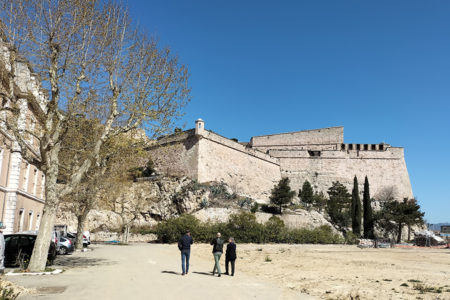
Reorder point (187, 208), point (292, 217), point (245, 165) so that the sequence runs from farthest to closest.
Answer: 1. point (245, 165)
2. point (292, 217)
3. point (187, 208)

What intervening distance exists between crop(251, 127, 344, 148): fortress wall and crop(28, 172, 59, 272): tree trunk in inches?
2220

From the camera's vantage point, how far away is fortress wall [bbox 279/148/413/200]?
61.6m

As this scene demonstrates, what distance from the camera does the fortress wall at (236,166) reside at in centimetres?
4538

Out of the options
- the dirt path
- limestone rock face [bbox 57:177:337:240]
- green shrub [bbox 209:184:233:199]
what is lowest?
the dirt path

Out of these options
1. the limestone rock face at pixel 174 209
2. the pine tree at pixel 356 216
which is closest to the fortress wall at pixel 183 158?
the limestone rock face at pixel 174 209

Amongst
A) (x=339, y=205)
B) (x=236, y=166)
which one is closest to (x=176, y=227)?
(x=236, y=166)

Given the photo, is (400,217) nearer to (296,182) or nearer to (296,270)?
(296,182)

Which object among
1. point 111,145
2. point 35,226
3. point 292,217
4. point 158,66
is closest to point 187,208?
point 292,217

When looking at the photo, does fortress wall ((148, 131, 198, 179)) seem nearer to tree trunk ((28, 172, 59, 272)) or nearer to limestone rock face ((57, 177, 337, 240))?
limestone rock face ((57, 177, 337, 240))

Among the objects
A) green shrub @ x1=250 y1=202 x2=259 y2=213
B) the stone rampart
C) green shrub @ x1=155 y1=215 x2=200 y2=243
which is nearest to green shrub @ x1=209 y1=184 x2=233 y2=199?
green shrub @ x1=250 y1=202 x2=259 y2=213

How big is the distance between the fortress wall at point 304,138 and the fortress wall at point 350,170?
9.05 feet

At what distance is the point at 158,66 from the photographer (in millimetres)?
14523

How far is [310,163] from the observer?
63250 mm

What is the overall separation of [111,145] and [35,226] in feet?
48.5
